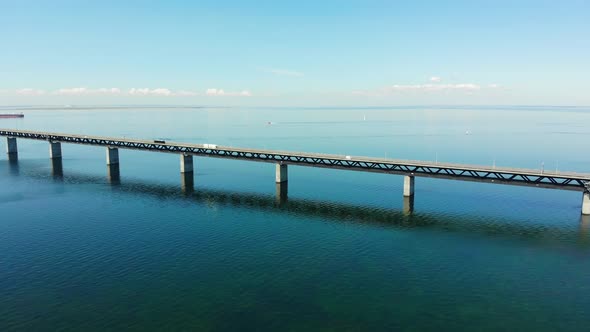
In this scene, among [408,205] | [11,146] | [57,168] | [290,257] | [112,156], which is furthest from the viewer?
[11,146]

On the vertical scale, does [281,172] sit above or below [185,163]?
below

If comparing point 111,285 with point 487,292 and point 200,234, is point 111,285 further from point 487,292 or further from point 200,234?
point 487,292

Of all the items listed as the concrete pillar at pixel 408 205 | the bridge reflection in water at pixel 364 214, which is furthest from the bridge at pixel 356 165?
the bridge reflection in water at pixel 364 214

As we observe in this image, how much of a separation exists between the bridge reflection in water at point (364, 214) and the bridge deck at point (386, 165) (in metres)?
7.10

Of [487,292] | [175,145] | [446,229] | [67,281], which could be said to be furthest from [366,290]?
[175,145]

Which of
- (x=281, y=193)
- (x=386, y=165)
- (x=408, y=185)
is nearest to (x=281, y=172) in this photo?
(x=281, y=193)

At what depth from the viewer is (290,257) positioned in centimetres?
5288

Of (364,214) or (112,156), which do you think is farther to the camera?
(112,156)

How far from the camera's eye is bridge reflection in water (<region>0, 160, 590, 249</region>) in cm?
6241

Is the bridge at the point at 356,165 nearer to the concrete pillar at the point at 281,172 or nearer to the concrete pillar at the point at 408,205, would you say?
the concrete pillar at the point at 281,172

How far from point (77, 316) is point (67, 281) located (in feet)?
28.8

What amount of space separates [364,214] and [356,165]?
17.8 m

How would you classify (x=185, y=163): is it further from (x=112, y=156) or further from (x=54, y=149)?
(x=54, y=149)

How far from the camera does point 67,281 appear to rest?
4475 centimetres
